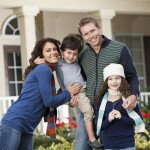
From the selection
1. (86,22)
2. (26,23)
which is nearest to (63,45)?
(86,22)

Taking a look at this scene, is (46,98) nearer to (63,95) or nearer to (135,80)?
(63,95)

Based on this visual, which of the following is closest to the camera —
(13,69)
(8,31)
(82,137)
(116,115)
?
(116,115)

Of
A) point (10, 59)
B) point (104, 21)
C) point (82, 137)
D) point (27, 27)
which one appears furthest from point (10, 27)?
point (82, 137)

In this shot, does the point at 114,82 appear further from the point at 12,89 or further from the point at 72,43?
the point at 12,89

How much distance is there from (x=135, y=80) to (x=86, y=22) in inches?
28.7

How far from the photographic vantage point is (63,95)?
6477mm

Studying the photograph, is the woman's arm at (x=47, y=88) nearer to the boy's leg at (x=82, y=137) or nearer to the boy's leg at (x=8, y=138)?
the boy's leg at (x=8, y=138)

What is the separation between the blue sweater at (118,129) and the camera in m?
6.74

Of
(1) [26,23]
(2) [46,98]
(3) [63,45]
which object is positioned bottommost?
(2) [46,98]

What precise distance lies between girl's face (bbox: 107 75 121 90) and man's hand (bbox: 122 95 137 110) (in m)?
0.18

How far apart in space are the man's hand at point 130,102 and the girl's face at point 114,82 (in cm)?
18

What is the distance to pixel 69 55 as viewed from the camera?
22.3ft

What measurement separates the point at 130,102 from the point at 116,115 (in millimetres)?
205

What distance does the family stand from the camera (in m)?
6.44
